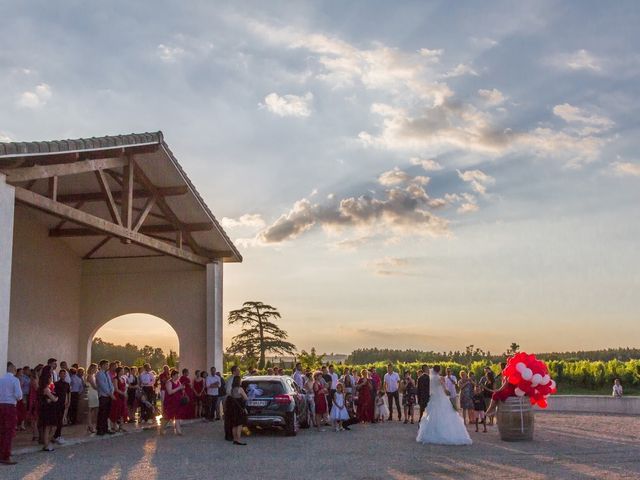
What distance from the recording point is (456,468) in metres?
10.8

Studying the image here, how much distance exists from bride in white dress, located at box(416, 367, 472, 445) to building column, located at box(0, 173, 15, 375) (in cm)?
770

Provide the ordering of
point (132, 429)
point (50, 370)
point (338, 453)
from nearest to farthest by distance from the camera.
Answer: point (338, 453) → point (50, 370) → point (132, 429)

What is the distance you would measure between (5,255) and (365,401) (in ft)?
36.7

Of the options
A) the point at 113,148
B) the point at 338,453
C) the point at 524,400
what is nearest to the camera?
the point at 338,453

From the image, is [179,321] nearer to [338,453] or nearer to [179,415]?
[179,415]

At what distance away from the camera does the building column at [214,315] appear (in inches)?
872

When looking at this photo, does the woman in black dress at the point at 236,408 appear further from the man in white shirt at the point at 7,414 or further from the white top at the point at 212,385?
the white top at the point at 212,385

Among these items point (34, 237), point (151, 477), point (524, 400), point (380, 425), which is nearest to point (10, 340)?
point (34, 237)

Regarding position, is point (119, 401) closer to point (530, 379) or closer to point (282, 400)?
point (282, 400)

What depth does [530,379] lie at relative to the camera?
14680 millimetres

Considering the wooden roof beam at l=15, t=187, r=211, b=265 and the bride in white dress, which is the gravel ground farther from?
the wooden roof beam at l=15, t=187, r=211, b=265

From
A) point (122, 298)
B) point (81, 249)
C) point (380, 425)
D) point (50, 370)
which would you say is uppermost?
point (81, 249)

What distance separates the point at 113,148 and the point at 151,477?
7.81 meters

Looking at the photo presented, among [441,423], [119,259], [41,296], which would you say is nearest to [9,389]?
[441,423]
